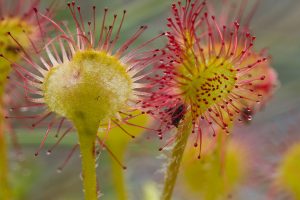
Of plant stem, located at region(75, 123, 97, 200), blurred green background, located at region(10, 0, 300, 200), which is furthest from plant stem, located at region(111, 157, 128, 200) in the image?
plant stem, located at region(75, 123, 97, 200)

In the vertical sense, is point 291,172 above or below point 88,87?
below

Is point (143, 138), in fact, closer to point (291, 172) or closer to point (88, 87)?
point (291, 172)

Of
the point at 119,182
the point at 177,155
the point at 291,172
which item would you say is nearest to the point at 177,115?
the point at 177,155

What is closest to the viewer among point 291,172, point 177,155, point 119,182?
point 177,155

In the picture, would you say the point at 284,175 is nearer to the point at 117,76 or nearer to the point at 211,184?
the point at 211,184

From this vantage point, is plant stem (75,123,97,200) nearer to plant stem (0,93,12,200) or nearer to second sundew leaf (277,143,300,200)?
plant stem (0,93,12,200)

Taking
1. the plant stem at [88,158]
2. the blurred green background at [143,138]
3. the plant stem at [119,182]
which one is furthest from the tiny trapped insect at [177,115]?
the blurred green background at [143,138]

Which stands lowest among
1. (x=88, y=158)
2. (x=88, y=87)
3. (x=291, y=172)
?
(x=291, y=172)

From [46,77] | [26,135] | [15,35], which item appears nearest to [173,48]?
[46,77]
